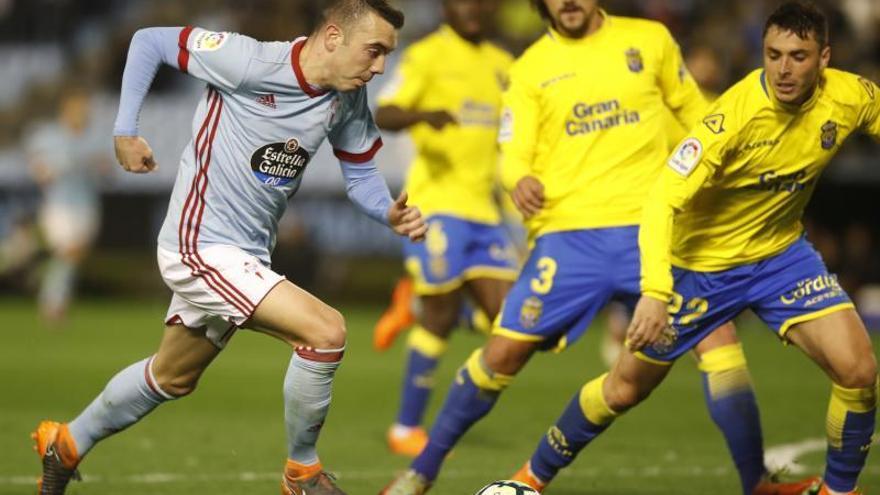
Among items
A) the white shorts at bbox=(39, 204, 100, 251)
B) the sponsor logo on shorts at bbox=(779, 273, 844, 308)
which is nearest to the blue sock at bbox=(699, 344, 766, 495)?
the sponsor logo on shorts at bbox=(779, 273, 844, 308)

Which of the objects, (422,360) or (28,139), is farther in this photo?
(28,139)

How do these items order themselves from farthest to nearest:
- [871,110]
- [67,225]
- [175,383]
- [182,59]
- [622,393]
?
[67,225], [622,393], [175,383], [871,110], [182,59]

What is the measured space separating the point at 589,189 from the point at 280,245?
11152mm

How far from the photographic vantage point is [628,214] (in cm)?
680

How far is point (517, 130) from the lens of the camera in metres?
6.89

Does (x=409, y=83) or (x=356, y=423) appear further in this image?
(x=356, y=423)

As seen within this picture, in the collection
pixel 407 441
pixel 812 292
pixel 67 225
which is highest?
pixel 812 292

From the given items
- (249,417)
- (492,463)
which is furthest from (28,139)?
(492,463)

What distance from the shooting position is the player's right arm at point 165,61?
591 centimetres

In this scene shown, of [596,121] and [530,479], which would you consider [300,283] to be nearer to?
[596,121]

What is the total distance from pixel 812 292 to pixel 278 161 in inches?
89.0

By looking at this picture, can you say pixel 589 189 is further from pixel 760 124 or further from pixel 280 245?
pixel 280 245

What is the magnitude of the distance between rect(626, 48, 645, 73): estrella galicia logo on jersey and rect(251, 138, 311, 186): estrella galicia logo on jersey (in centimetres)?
171

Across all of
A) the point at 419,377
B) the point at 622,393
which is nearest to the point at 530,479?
the point at 622,393
